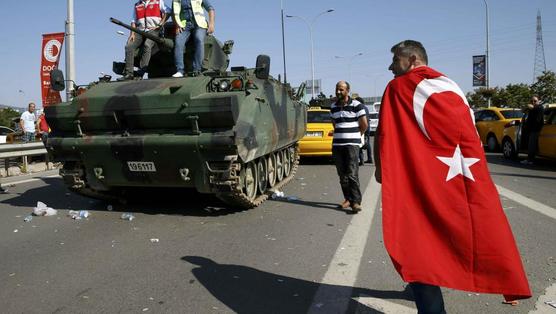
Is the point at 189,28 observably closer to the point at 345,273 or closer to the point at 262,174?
the point at 262,174

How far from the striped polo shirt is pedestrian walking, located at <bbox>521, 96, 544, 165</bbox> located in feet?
25.3

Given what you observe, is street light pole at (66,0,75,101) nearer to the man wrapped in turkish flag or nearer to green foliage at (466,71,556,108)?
the man wrapped in turkish flag

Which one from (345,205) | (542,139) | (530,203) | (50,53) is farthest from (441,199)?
(50,53)

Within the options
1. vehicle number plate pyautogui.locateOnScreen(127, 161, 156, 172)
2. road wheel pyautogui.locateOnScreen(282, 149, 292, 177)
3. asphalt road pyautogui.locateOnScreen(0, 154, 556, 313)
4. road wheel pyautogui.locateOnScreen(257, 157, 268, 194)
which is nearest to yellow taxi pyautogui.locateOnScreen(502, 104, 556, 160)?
asphalt road pyautogui.locateOnScreen(0, 154, 556, 313)

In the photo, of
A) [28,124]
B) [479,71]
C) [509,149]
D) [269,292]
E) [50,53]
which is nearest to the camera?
[269,292]

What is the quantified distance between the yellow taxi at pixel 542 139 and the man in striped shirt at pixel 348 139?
7.36 meters

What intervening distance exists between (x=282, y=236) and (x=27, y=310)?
285cm

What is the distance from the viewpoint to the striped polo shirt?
7.30 meters

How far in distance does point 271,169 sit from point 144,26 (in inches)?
126

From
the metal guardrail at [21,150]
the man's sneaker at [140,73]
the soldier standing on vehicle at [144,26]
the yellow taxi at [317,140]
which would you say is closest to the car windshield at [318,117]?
the yellow taxi at [317,140]

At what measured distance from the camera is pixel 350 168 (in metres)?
7.29

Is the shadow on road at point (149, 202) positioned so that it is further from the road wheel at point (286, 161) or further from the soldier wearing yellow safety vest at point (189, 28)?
the road wheel at point (286, 161)

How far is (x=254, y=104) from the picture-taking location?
7.23 meters

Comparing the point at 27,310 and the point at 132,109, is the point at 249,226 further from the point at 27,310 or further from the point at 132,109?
the point at 27,310
